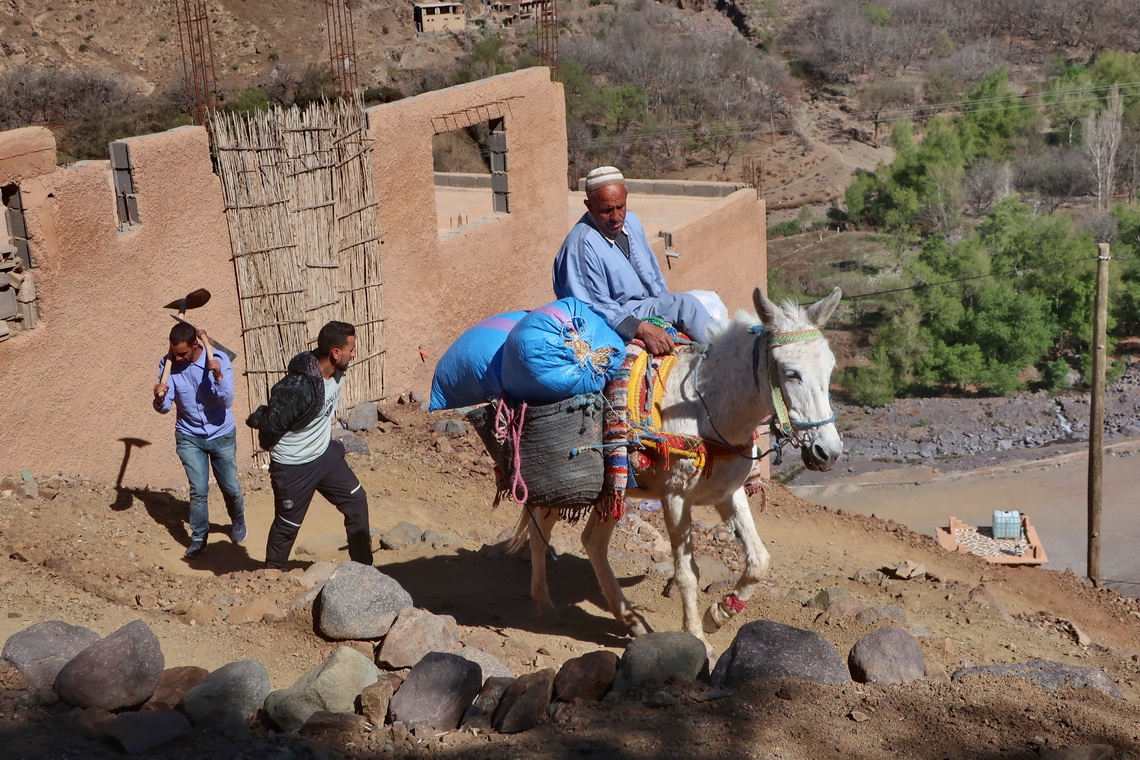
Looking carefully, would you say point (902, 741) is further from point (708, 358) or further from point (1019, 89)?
point (1019, 89)

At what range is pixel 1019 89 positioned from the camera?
5338 cm

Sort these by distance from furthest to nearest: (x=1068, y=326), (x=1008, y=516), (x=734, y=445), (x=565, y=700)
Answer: (x=1068, y=326) < (x=1008, y=516) < (x=734, y=445) < (x=565, y=700)

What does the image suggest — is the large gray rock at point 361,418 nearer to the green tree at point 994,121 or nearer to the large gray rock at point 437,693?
the large gray rock at point 437,693

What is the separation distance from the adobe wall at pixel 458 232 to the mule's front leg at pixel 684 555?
5.42 m

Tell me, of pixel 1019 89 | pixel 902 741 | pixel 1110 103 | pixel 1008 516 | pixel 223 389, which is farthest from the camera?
pixel 1019 89

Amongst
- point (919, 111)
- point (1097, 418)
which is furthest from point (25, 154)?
point (919, 111)

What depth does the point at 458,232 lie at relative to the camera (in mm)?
11367

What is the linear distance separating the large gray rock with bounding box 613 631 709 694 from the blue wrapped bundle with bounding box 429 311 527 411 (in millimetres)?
1856

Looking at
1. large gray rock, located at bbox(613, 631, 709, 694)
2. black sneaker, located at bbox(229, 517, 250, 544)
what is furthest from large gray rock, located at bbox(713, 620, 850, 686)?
black sneaker, located at bbox(229, 517, 250, 544)

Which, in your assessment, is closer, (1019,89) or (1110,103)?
(1110,103)

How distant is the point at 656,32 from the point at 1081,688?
178 ft

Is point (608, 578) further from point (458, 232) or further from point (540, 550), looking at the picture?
point (458, 232)

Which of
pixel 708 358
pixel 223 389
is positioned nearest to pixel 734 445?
pixel 708 358

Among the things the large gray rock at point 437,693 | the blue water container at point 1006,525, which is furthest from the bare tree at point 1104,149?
the large gray rock at point 437,693
